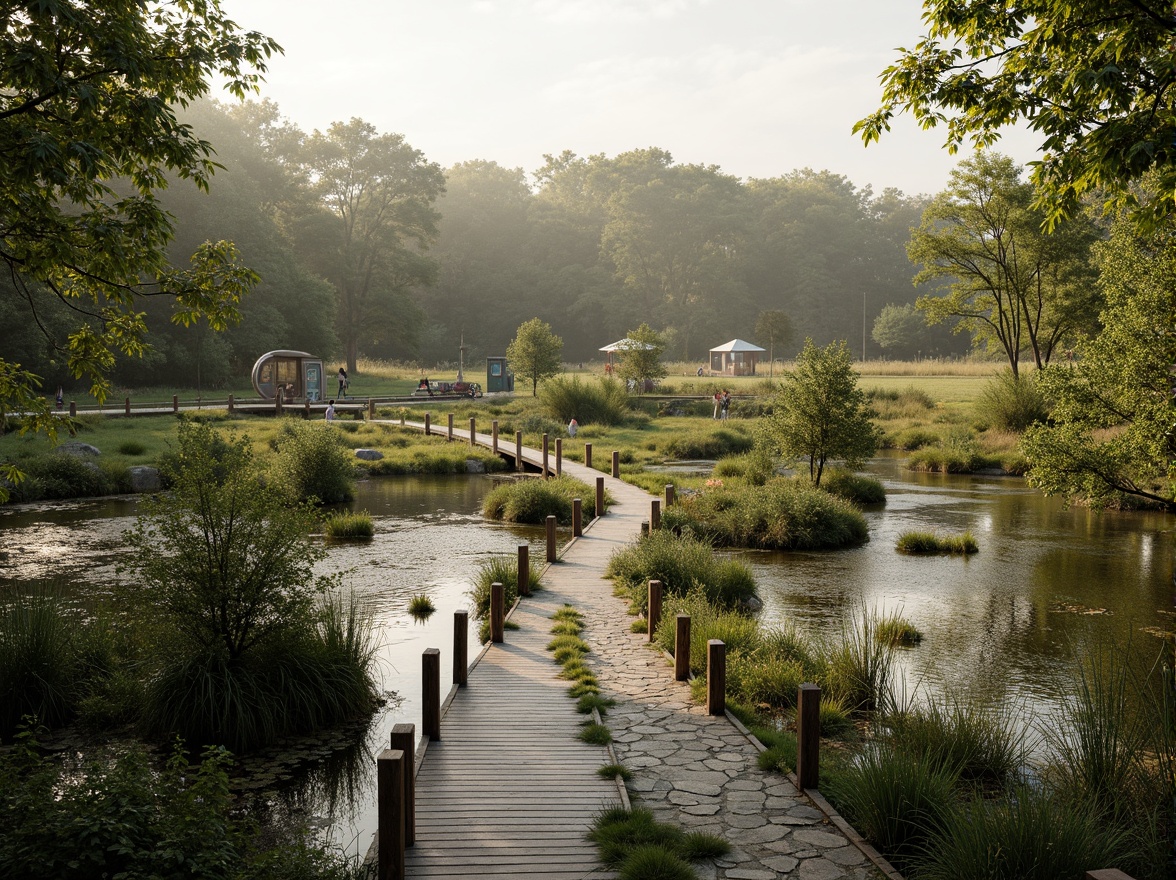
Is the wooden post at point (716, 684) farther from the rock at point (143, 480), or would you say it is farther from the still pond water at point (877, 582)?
the rock at point (143, 480)


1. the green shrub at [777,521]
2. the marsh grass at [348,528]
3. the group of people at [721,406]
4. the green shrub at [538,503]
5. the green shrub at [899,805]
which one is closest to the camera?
the green shrub at [899,805]

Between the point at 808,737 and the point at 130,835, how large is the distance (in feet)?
14.2

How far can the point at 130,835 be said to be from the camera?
17.0 ft

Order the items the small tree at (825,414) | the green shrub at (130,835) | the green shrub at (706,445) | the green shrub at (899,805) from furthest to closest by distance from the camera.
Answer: the green shrub at (706,445) → the small tree at (825,414) → the green shrub at (899,805) → the green shrub at (130,835)

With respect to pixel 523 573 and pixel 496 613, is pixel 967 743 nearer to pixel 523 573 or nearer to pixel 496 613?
pixel 496 613

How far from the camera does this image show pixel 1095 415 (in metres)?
16.2

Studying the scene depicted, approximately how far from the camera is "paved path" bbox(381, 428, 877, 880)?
5.79 meters

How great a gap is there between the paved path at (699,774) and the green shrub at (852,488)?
12.6 metres

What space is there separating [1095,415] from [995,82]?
778cm

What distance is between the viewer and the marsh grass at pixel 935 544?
18156 mm

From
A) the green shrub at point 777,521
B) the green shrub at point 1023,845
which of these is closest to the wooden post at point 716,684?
the green shrub at point 1023,845

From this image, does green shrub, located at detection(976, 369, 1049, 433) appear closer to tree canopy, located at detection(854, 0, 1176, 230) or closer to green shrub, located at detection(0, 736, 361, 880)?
tree canopy, located at detection(854, 0, 1176, 230)

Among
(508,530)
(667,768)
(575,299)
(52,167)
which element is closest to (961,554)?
(508,530)

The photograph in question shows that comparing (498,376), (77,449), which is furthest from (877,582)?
(498,376)
